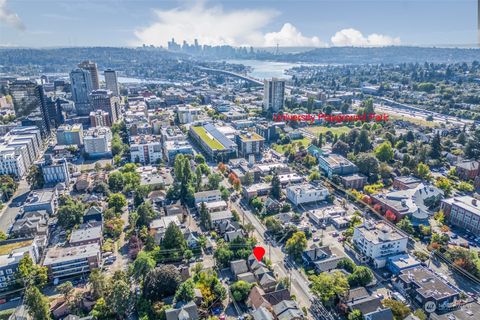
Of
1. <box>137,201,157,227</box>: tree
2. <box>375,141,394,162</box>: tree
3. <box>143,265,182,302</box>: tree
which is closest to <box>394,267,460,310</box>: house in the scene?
A: <box>143,265,182,302</box>: tree

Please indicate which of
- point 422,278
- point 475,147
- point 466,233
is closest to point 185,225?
point 422,278

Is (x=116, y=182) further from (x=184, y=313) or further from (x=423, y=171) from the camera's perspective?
(x=423, y=171)

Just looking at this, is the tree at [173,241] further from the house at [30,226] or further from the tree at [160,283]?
the house at [30,226]

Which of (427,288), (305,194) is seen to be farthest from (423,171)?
(427,288)

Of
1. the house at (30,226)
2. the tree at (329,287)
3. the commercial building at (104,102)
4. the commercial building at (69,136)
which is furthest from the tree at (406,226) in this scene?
the commercial building at (104,102)

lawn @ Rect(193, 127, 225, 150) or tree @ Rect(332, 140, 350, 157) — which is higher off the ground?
lawn @ Rect(193, 127, 225, 150)

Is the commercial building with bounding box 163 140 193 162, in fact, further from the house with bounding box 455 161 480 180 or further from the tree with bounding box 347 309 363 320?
the house with bounding box 455 161 480 180
